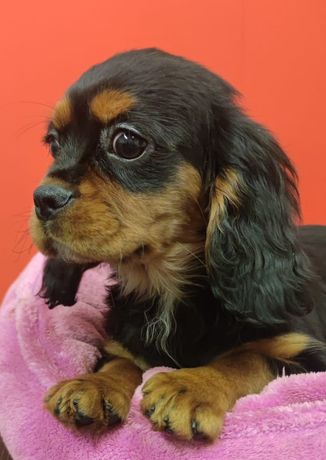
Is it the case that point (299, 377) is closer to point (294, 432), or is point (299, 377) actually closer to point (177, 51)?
point (294, 432)

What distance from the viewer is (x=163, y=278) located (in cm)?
121

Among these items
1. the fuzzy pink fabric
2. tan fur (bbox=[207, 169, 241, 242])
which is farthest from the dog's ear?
tan fur (bbox=[207, 169, 241, 242])

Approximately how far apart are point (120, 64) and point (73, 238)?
13.9 inches

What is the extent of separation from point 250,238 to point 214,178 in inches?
5.0

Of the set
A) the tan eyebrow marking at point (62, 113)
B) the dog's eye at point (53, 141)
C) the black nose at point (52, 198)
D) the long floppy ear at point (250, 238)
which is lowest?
the long floppy ear at point (250, 238)

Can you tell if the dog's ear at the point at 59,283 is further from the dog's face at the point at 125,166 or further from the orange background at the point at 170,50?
the orange background at the point at 170,50

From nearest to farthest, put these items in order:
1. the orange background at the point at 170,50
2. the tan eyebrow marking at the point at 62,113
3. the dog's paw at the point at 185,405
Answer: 1. the dog's paw at the point at 185,405
2. the tan eyebrow marking at the point at 62,113
3. the orange background at the point at 170,50

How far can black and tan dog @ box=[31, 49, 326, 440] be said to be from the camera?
100 centimetres

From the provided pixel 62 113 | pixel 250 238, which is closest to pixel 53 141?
pixel 62 113

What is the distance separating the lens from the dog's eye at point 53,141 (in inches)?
45.6

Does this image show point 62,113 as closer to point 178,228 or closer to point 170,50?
point 178,228

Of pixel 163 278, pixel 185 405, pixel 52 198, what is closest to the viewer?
pixel 185 405

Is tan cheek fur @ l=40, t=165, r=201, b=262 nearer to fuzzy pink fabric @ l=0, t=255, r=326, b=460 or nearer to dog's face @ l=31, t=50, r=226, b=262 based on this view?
dog's face @ l=31, t=50, r=226, b=262

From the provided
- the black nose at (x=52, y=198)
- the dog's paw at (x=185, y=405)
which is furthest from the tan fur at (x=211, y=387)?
the black nose at (x=52, y=198)
